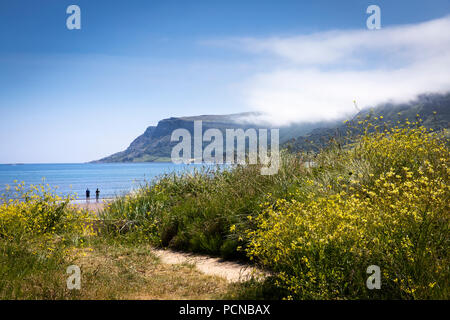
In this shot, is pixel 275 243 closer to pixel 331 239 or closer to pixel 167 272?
pixel 331 239

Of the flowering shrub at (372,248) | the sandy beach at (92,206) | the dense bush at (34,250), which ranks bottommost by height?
the sandy beach at (92,206)

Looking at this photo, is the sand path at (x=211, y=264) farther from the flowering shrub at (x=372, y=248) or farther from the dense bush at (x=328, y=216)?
the flowering shrub at (x=372, y=248)

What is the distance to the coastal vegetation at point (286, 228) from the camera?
12.9 feet

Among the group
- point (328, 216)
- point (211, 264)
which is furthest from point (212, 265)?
point (328, 216)

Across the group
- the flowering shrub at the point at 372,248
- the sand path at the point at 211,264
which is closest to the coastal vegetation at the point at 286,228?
the flowering shrub at the point at 372,248

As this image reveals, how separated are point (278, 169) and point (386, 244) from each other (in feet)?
18.2

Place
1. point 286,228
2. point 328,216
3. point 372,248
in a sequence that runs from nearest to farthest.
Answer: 1. point 372,248
2. point 328,216
3. point 286,228

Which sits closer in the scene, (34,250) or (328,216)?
(328,216)

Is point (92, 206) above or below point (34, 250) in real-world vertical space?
below

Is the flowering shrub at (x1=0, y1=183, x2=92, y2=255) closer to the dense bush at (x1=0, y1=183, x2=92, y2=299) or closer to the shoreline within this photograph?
the dense bush at (x1=0, y1=183, x2=92, y2=299)

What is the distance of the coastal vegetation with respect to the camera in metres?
3.92

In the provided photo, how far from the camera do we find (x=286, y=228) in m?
4.63

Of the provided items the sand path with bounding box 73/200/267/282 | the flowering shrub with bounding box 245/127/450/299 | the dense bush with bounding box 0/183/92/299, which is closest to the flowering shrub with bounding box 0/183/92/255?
the dense bush with bounding box 0/183/92/299

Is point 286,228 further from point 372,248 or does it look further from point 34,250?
point 34,250
